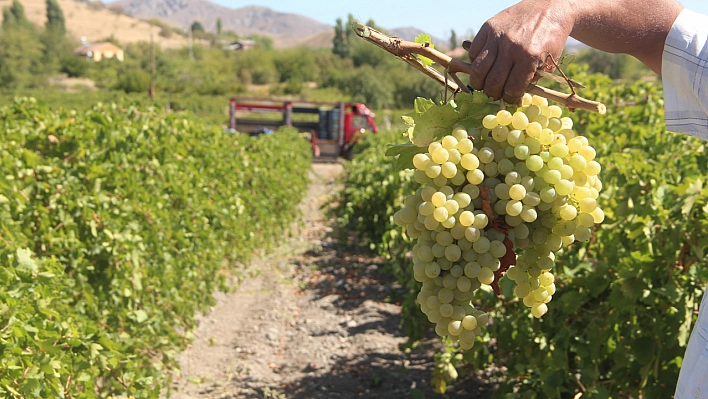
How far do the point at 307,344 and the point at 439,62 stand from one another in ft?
14.0

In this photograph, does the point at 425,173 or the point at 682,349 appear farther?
the point at 682,349

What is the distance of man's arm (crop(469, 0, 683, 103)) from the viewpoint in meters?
1.24

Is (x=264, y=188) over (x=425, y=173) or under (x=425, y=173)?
under

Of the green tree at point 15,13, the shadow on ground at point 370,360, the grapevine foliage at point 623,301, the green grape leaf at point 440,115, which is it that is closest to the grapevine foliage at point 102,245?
the shadow on ground at point 370,360

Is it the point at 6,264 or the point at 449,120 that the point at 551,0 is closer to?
the point at 449,120

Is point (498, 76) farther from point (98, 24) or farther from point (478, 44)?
point (98, 24)

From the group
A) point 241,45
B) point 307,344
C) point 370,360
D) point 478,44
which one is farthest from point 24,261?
point 241,45

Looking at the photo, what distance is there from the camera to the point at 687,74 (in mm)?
1306

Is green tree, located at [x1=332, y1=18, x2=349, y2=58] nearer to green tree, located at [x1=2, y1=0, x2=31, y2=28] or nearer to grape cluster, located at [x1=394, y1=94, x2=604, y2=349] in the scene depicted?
green tree, located at [x1=2, y1=0, x2=31, y2=28]


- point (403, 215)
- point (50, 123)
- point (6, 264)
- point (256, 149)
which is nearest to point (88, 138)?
point (50, 123)

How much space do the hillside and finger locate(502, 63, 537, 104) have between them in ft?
425

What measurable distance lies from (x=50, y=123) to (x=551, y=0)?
3859 mm

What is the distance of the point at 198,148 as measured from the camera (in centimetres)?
651

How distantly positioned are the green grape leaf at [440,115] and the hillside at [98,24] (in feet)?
425
